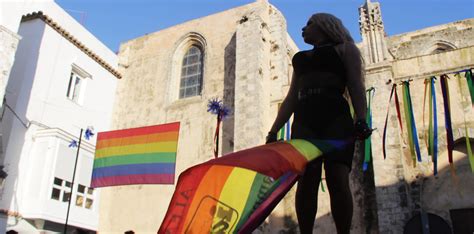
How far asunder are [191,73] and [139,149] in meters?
6.53

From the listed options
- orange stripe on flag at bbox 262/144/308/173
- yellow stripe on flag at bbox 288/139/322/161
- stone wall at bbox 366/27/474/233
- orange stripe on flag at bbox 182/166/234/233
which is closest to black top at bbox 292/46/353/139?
yellow stripe on flag at bbox 288/139/322/161

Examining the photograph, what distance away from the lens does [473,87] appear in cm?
1102

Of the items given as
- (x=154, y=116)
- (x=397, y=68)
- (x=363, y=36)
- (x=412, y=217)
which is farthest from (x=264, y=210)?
(x=154, y=116)

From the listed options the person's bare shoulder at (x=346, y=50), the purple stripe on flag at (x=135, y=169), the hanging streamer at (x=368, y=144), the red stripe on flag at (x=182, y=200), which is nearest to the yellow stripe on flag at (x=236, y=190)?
the red stripe on flag at (x=182, y=200)

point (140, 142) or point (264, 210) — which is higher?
point (140, 142)

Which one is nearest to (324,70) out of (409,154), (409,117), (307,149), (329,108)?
(329,108)

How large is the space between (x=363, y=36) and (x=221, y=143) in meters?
6.69

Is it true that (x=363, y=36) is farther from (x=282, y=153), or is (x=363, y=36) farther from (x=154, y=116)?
(x=282, y=153)

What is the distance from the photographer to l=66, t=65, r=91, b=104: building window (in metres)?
16.2

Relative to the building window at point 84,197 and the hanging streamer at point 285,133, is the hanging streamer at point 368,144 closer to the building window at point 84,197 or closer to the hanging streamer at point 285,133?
the hanging streamer at point 285,133

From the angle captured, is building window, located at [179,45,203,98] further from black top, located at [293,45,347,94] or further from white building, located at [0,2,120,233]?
black top, located at [293,45,347,94]

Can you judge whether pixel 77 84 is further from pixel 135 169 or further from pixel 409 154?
pixel 409 154

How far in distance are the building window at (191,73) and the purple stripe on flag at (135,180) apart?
20.6 feet

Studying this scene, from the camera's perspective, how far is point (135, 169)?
12.0 metres
